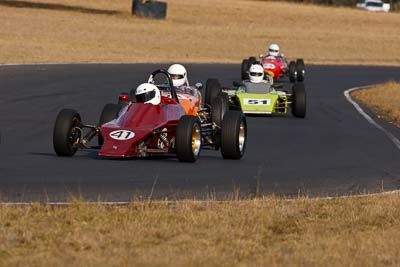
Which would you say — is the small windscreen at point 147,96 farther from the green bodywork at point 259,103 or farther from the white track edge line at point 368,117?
the green bodywork at point 259,103

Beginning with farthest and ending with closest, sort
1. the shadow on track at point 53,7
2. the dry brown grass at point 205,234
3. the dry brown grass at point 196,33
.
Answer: the shadow on track at point 53,7, the dry brown grass at point 196,33, the dry brown grass at point 205,234

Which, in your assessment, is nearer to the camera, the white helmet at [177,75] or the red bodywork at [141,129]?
the red bodywork at [141,129]

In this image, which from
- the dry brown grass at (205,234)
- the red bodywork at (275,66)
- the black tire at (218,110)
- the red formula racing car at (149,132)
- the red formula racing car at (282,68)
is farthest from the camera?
the red bodywork at (275,66)

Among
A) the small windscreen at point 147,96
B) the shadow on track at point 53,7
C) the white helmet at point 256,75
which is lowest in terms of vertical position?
the shadow on track at point 53,7

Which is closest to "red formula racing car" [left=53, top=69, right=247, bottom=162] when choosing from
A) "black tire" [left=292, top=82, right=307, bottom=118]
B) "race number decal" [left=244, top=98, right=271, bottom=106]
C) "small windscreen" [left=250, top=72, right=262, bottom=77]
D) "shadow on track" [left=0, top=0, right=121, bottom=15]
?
"race number decal" [left=244, top=98, right=271, bottom=106]

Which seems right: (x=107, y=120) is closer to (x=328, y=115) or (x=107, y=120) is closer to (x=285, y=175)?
(x=285, y=175)

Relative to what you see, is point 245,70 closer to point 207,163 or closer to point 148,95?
point 148,95

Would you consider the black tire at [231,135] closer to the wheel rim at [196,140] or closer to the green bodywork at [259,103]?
the wheel rim at [196,140]

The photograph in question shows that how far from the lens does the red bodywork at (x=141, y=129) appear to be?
14070 mm

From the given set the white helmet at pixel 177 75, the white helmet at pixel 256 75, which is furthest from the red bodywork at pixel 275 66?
the white helmet at pixel 177 75

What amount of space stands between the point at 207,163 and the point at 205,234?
5.13 m

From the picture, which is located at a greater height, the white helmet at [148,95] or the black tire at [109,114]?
the white helmet at [148,95]

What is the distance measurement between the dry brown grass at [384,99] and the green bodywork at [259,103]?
6.79ft

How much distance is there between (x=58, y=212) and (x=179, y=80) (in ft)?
31.1
